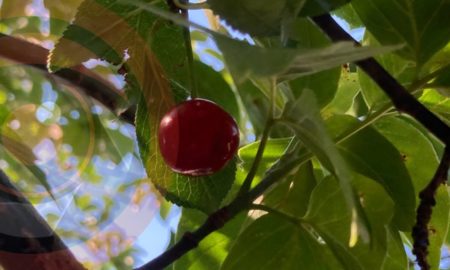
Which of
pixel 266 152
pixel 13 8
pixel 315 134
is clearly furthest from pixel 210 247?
pixel 13 8

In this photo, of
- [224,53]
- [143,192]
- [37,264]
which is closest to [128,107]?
[143,192]

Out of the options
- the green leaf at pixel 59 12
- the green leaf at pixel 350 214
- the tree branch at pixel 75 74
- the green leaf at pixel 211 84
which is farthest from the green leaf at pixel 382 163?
the green leaf at pixel 59 12

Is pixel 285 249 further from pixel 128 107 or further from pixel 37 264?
pixel 128 107

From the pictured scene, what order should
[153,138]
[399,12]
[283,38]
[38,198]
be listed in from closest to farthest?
[283,38]
[399,12]
[153,138]
[38,198]

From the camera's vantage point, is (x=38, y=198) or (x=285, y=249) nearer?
(x=285, y=249)

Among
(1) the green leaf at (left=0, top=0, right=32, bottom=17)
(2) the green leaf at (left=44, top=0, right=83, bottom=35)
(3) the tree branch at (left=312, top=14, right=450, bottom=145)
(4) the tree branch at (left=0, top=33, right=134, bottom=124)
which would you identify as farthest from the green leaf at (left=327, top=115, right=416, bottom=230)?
(1) the green leaf at (left=0, top=0, right=32, bottom=17)

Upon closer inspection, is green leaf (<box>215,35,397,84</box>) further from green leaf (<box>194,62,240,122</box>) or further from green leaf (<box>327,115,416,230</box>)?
green leaf (<box>194,62,240,122</box>)
